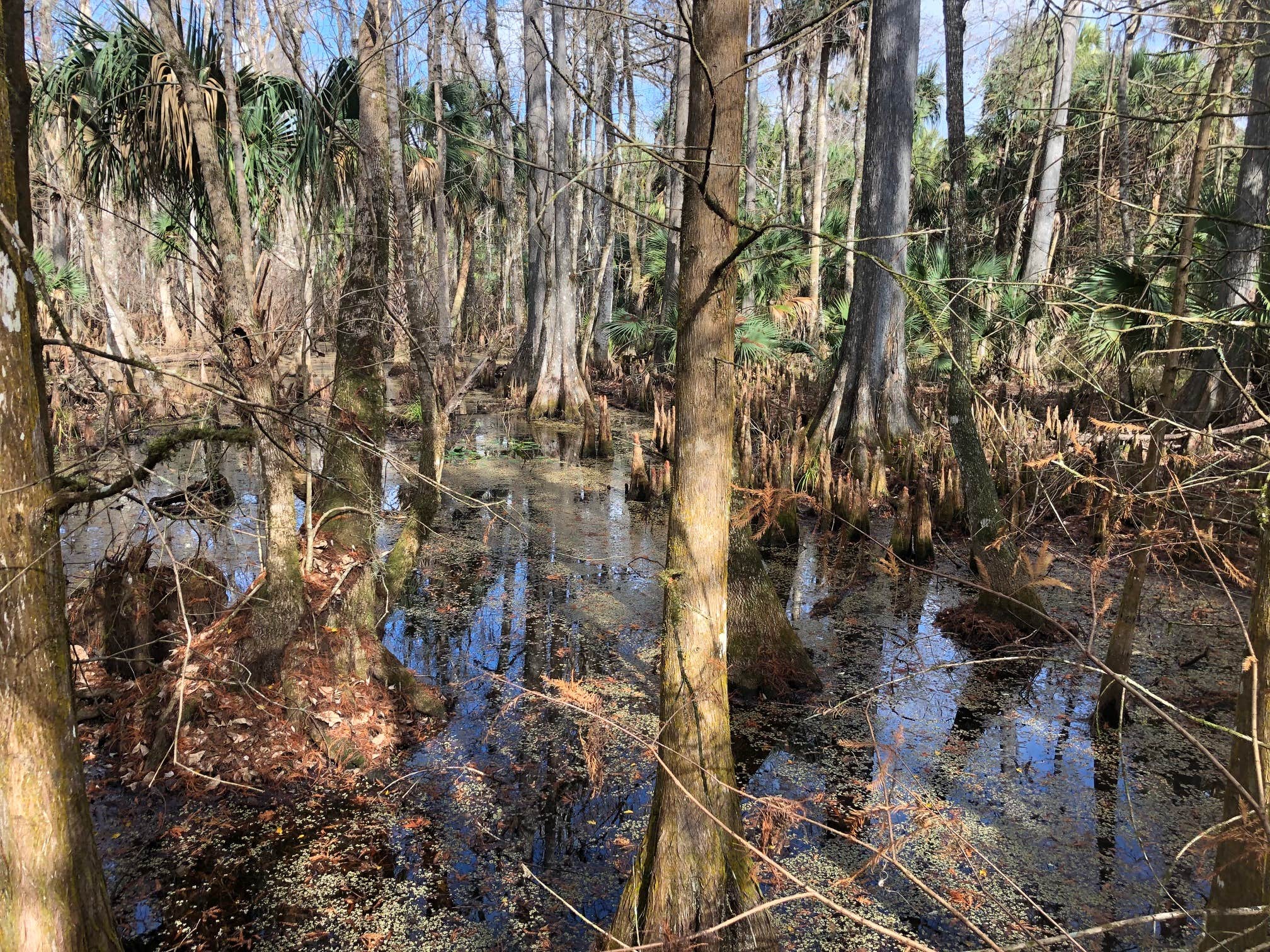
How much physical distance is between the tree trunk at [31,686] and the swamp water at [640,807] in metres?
0.77

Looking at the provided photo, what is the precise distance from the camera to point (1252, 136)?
6.79 m

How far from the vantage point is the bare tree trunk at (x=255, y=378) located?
3352 mm

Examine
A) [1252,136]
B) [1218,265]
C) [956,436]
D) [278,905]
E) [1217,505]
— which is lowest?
[278,905]

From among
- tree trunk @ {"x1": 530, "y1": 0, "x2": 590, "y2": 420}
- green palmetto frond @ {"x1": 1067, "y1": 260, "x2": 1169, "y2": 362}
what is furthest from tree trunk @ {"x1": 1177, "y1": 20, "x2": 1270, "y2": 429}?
tree trunk @ {"x1": 530, "y1": 0, "x2": 590, "y2": 420}

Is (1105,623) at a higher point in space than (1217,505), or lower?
lower

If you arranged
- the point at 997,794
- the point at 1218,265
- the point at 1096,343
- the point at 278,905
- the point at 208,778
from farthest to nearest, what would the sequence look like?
the point at 1096,343 < the point at 1218,265 < the point at 997,794 < the point at 208,778 < the point at 278,905

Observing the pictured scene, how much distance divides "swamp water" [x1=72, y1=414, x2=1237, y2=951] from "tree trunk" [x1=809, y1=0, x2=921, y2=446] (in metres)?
3.40

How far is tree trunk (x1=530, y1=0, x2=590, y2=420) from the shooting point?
1339cm

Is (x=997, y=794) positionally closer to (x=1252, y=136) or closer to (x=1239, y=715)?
(x=1239, y=715)

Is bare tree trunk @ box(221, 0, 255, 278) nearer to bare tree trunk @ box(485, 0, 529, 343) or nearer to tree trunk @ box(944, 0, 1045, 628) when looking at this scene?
tree trunk @ box(944, 0, 1045, 628)

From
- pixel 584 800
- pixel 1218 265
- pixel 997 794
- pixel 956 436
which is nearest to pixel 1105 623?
pixel 956 436

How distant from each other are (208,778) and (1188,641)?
18.0 feet

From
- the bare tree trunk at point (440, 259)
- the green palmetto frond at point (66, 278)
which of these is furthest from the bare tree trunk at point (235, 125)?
the green palmetto frond at point (66, 278)

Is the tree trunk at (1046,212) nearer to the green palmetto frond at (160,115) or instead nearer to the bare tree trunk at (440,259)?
the bare tree trunk at (440,259)
